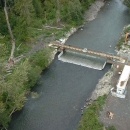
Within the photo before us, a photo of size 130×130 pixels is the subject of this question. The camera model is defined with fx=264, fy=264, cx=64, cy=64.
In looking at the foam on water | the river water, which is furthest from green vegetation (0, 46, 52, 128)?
the foam on water

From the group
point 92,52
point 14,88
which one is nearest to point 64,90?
point 14,88

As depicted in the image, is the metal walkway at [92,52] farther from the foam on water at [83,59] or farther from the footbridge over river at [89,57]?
the foam on water at [83,59]

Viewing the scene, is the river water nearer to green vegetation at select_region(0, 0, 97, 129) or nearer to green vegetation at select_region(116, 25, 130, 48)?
green vegetation at select_region(116, 25, 130, 48)

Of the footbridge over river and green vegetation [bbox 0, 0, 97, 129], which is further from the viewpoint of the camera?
the footbridge over river

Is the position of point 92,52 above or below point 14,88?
below

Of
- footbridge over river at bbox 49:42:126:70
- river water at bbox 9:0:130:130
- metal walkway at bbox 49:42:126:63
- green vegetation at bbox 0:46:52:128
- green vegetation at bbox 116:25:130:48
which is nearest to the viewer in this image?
green vegetation at bbox 0:46:52:128

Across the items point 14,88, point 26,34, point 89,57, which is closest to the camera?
point 14,88

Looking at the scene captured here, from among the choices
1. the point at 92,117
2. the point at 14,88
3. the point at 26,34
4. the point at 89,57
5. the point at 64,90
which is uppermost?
the point at 14,88

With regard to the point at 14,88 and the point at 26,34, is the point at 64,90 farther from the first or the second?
the point at 26,34

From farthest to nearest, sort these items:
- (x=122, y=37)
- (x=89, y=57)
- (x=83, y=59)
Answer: (x=122, y=37), (x=89, y=57), (x=83, y=59)
